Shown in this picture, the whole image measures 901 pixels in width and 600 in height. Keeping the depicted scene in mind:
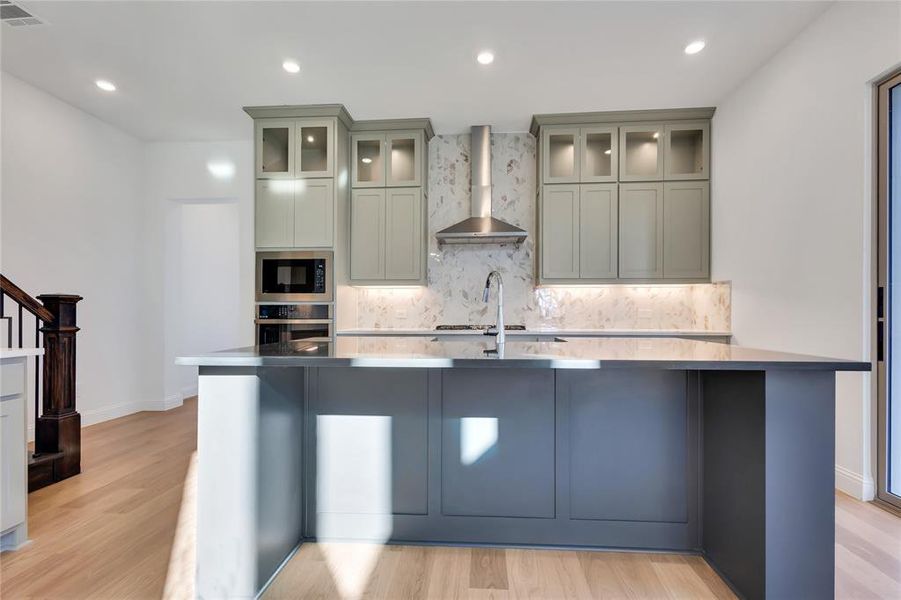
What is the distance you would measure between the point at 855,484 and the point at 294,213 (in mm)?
4473

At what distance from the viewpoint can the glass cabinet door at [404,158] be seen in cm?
434

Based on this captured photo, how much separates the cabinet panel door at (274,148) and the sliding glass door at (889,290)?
13.7 ft

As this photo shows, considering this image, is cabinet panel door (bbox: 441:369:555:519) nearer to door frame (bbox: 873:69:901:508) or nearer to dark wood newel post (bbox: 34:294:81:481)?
door frame (bbox: 873:69:901:508)

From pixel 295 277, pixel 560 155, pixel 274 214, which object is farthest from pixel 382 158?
pixel 560 155

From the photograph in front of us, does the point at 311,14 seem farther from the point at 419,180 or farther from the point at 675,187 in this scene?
the point at 675,187

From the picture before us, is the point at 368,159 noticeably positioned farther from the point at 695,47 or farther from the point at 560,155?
the point at 695,47

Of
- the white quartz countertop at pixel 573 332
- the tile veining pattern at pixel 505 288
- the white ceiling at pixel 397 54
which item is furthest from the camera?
the tile veining pattern at pixel 505 288

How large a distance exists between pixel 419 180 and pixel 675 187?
2406 mm

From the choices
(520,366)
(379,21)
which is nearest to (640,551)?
(520,366)

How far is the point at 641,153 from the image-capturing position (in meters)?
4.31

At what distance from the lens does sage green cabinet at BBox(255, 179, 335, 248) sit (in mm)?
4082

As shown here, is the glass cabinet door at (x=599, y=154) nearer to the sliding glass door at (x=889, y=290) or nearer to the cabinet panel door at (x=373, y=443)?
the sliding glass door at (x=889, y=290)

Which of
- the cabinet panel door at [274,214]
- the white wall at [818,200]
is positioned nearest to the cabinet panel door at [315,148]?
the cabinet panel door at [274,214]

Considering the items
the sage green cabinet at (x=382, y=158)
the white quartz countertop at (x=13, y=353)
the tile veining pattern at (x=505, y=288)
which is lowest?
the white quartz countertop at (x=13, y=353)
